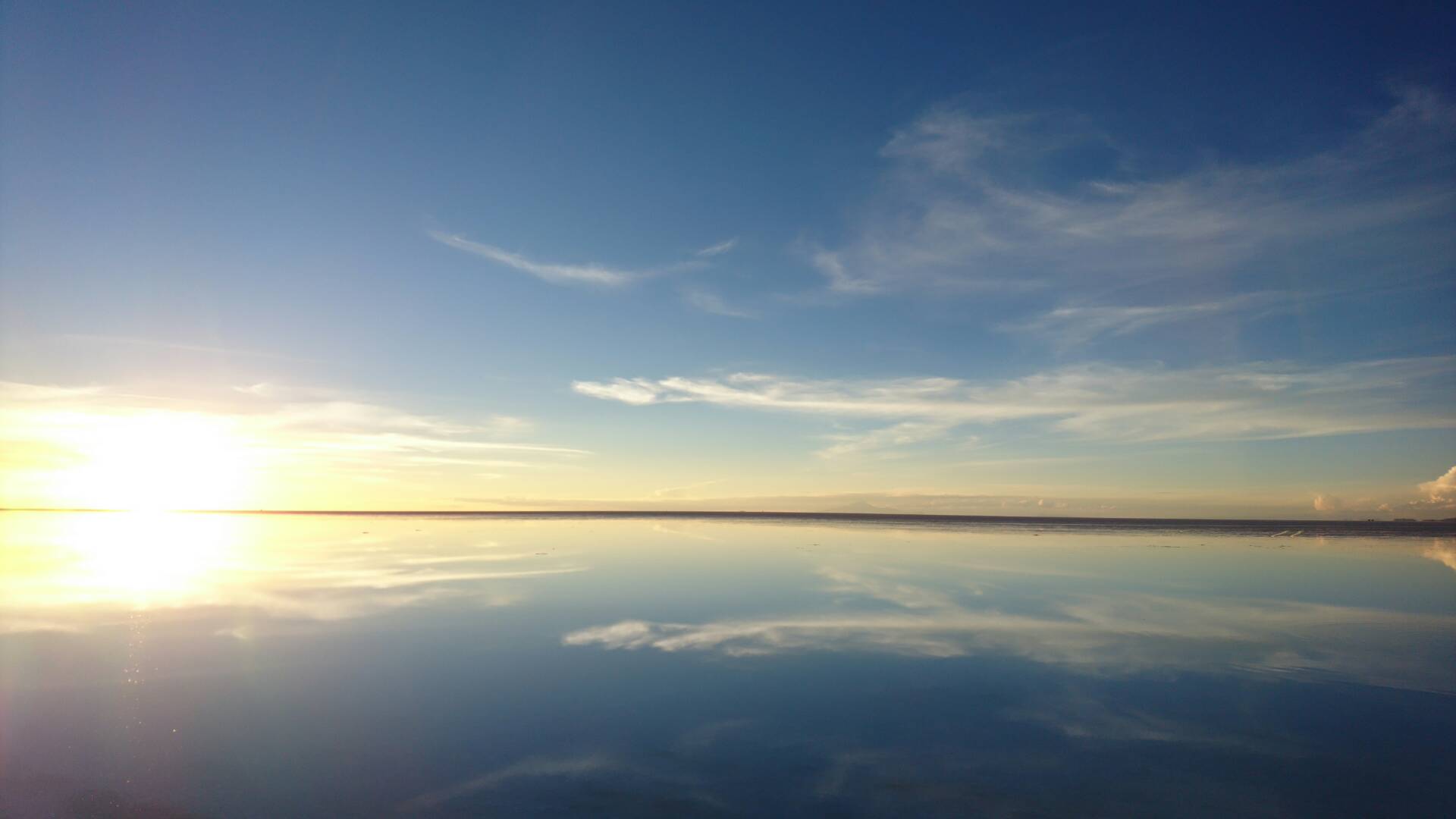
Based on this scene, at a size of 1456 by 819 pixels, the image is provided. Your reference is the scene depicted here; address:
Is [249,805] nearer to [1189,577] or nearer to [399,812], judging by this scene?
[399,812]

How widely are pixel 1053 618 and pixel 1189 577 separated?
641 inches

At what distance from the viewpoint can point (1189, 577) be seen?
1339 inches

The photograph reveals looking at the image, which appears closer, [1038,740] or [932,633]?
[1038,740]

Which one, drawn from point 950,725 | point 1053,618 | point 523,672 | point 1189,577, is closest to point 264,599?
point 523,672

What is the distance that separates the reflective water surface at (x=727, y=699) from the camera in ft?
33.0

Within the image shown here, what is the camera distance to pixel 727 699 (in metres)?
14.3

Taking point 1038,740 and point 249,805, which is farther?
point 1038,740

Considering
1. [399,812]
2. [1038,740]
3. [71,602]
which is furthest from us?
[71,602]

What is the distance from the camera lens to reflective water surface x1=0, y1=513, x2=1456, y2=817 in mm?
10062

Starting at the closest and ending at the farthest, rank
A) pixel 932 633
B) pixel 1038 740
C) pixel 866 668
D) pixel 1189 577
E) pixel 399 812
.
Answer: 1. pixel 399 812
2. pixel 1038 740
3. pixel 866 668
4. pixel 932 633
5. pixel 1189 577

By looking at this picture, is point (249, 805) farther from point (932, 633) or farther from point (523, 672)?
point (932, 633)

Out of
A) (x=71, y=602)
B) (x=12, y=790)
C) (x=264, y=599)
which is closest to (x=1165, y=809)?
(x=12, y=790)

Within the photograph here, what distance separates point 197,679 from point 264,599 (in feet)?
41.8

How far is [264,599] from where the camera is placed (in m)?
26.8
